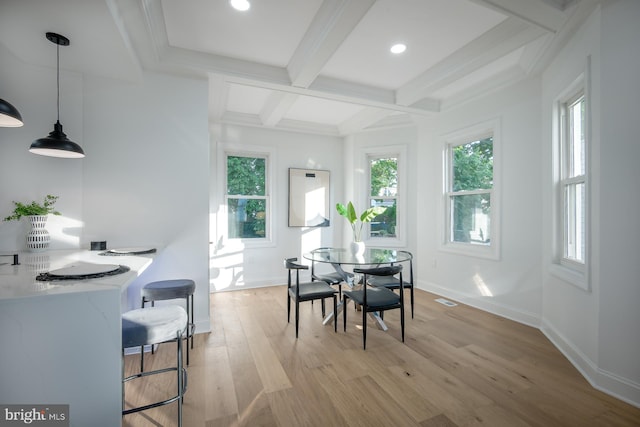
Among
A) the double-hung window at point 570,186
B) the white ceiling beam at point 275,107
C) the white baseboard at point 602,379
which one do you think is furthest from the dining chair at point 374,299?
the white ceiling beam at point 275,107

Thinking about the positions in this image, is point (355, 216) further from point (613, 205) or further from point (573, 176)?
point (613, 205)

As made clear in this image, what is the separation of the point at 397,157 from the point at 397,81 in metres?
1.58

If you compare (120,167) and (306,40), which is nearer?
(306,40)

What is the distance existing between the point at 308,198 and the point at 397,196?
1500 millimetres

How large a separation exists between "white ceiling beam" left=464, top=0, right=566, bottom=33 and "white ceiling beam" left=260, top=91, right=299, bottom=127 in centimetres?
209

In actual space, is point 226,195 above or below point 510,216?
above

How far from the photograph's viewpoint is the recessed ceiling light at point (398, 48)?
2627 millimetres

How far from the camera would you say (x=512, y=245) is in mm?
3240

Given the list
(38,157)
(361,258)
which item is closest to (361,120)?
(361,258)

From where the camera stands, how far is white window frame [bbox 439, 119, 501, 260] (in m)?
3.40

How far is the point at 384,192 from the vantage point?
4875 millimetres

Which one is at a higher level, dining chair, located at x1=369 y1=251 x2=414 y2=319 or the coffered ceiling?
the coffered ceiling

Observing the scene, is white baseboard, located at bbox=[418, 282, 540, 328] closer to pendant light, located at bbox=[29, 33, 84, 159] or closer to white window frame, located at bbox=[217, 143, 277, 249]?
white window frame, located at bbox=[217, 143, 277, 249]

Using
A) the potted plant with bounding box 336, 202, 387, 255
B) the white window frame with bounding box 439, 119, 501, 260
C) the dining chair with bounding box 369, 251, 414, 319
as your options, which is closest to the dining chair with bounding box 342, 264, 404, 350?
the dining chair with bounding box 369, 251, 414, 319
